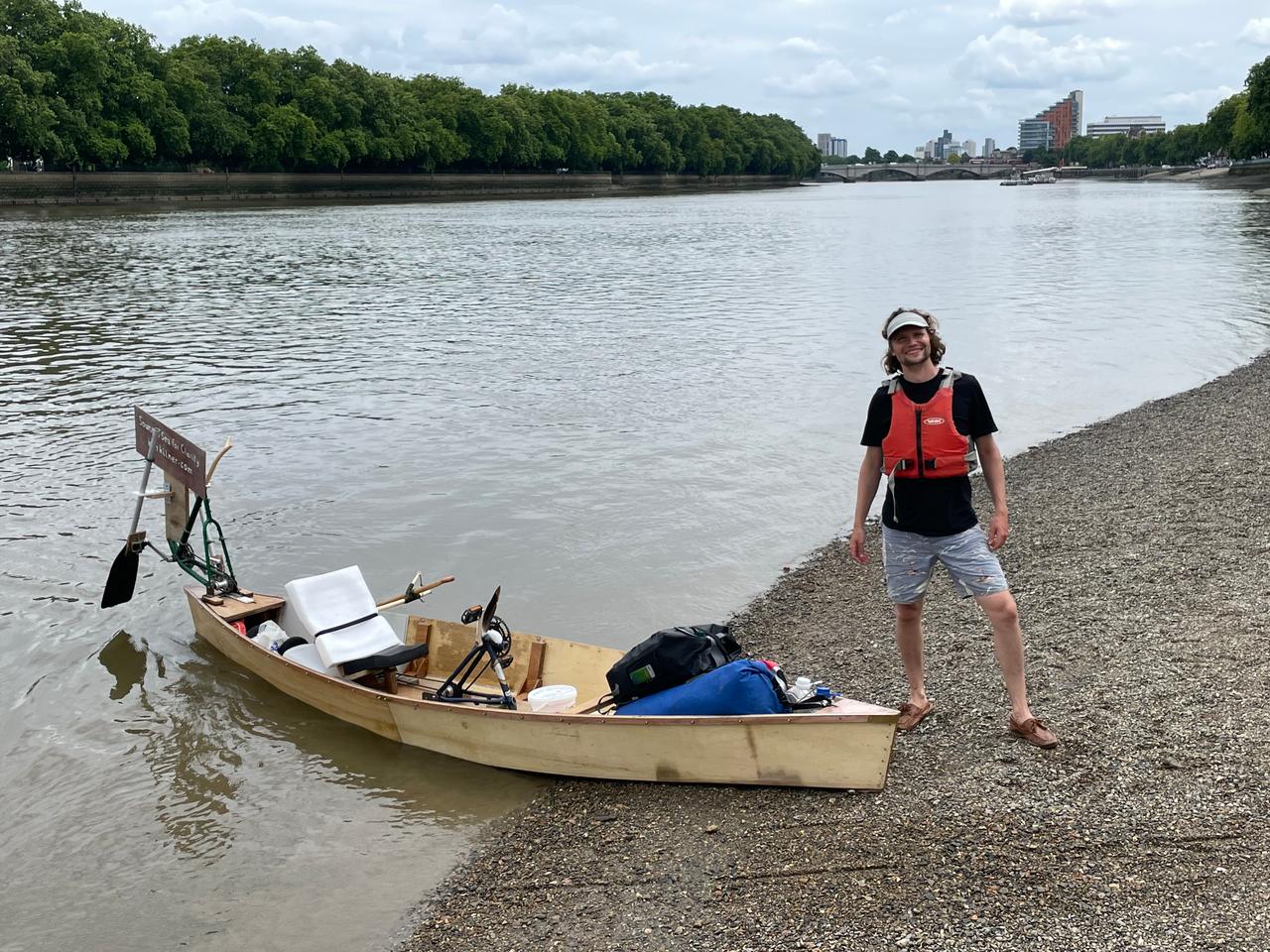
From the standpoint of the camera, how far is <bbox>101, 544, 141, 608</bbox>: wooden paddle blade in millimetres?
11414

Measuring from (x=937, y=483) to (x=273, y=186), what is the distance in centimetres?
11635

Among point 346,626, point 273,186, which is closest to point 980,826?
point 346,626

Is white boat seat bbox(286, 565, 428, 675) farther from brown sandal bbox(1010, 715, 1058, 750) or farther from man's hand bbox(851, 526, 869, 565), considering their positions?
brown sandal bbox(1010, 715, 1058, 750)

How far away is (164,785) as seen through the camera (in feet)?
27.9

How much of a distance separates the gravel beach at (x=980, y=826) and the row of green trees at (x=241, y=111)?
93003mm

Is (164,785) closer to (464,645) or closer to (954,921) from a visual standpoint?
(464,645)

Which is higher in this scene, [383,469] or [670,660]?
[670,660]

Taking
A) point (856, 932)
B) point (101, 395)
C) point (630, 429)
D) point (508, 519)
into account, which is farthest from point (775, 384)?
point (856, 932)

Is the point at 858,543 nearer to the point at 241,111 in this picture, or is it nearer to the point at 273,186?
the point at 273,186

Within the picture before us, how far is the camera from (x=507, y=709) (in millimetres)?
7984

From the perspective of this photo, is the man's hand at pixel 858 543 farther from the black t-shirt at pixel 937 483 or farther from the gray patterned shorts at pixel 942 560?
the black t-shirt at pixel 937 483

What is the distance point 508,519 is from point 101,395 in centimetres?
1184

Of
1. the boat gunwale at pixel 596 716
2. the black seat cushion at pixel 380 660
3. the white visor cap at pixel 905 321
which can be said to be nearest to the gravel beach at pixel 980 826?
the boat gunwale at pixel 596 716

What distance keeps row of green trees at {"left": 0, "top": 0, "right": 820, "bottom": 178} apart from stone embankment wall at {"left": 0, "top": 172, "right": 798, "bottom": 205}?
1787 millimetres
